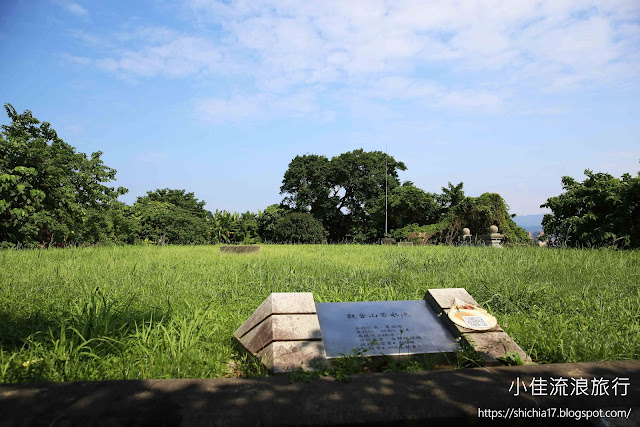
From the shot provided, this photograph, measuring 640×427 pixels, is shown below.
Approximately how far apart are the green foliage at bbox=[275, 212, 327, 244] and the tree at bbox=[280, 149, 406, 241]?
3073 millimetres

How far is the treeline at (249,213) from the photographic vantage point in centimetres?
1056

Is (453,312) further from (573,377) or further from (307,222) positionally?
(307,222)

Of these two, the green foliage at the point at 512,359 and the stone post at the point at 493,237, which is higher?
the stone post at the point at 493,237

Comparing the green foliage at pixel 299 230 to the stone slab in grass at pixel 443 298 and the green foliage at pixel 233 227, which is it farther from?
the stone slab in grass at pixel 443 298

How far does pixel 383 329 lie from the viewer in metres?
3.18

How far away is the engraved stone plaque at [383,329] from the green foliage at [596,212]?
29.7ft

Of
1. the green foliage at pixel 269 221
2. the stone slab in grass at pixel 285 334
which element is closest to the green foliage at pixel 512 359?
the stone slab in grass at pixel 285 334

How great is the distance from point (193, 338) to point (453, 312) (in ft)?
6.88

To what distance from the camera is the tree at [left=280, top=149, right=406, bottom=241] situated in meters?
25.5

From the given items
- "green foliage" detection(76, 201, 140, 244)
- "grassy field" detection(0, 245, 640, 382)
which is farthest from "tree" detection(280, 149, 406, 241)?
"grassy field" detection(0, 245, 640, 382)

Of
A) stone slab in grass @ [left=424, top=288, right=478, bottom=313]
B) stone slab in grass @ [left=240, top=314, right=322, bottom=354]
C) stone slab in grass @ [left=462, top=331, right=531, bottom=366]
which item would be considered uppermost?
stone slab in grass @ [left=424, top=288, right=478, bottom=313]

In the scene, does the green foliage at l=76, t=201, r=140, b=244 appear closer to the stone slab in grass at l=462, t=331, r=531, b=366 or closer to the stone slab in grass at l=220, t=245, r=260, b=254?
the stone slab in grass at l=220, t=245, r=260, b=254

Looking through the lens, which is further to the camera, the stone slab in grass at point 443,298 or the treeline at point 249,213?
the treeline at point 249,213

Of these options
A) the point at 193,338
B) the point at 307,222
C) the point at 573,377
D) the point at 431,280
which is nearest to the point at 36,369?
the point at 193,338
